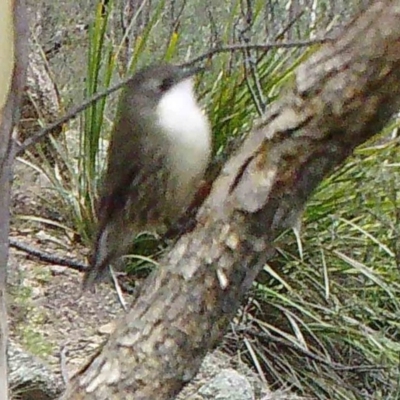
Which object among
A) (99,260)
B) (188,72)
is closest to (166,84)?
(188,72)

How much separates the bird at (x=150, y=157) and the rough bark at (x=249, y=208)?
0.66m

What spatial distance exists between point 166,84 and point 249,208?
0.84 meters

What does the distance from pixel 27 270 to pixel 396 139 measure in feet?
3.10


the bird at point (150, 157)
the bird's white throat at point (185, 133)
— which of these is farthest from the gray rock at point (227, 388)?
the bird's white throat at point (185, 133)

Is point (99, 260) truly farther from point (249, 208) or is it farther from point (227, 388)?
point (249, 208)

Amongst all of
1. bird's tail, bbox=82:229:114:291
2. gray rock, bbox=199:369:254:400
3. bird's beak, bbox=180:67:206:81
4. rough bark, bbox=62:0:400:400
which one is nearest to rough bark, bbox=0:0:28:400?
rough bark, bbox=62:0:400:400

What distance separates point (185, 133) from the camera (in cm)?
174

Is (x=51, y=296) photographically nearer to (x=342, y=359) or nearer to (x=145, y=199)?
(x=145, y=199)

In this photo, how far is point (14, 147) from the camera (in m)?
1.00

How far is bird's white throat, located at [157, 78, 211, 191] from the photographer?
1.72 meters

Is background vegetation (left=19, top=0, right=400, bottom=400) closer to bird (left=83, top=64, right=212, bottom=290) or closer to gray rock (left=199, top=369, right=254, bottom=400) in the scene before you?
gray rock (left=199, top=369, right=254, bottom=400)

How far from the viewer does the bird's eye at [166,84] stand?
A: 1764mm

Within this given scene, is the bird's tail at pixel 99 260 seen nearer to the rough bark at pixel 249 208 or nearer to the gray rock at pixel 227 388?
the gray rock at pixel 227 388

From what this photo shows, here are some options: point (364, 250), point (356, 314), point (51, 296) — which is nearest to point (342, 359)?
point (356, 314)
